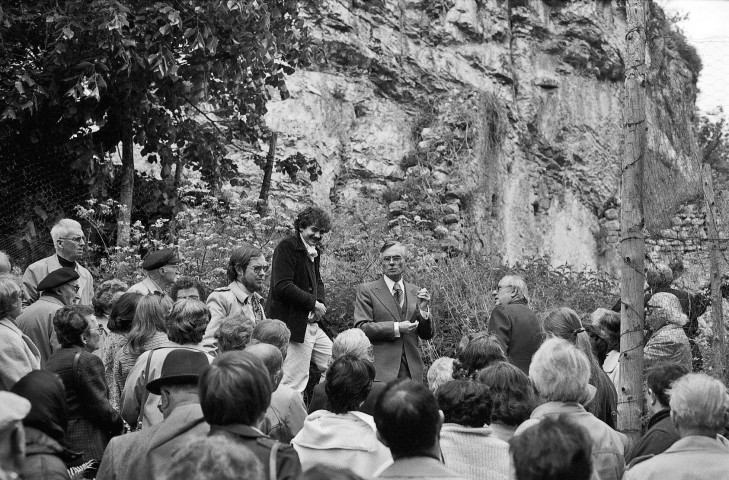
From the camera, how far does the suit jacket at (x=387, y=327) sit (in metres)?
7.09

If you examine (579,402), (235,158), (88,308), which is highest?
(235,158)

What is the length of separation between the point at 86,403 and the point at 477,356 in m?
2.30

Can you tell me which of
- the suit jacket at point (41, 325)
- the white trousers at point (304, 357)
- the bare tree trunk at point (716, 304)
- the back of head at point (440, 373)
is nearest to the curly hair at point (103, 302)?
the suit jacket at point (41, 325)

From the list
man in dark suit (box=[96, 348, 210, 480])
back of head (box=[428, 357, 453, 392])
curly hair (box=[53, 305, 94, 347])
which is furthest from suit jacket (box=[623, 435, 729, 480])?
curly hair (box=[53, 305, 94, 347])

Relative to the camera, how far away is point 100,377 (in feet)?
14.9

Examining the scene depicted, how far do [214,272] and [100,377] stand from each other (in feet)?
17.6

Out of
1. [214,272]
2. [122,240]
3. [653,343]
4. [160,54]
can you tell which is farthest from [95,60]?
[653,343]

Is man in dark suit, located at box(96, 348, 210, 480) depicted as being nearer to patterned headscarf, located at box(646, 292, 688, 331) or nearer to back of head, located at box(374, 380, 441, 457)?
back of head, located at box(374, 380, 441, 457)

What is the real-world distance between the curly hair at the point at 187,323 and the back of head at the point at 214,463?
93.0 inches

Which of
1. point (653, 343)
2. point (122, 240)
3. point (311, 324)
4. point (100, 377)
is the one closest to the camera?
point (100, 377)

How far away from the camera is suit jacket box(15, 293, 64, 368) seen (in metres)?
5.70

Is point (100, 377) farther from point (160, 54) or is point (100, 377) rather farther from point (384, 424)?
point (160, 54)

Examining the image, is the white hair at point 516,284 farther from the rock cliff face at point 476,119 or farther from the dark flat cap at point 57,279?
the rock cliff face at point 476,119

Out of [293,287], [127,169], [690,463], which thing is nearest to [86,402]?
[293,287]
